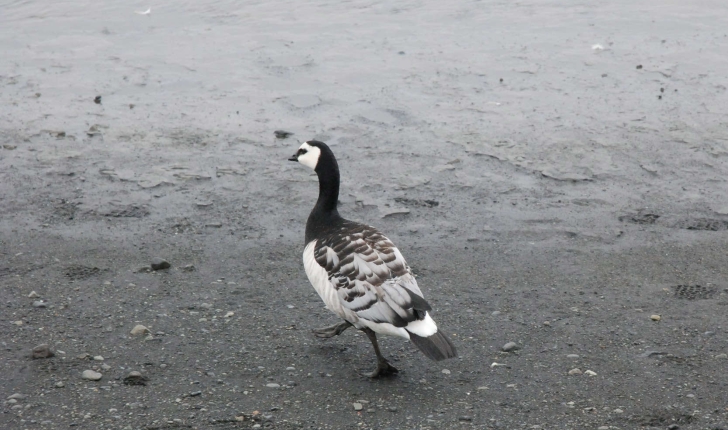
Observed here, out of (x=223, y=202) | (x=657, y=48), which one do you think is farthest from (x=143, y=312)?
(x=657, y=48)

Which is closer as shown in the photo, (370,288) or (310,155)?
(370,288)

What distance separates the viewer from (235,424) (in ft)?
17.3

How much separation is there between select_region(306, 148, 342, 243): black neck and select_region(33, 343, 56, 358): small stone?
6.94 feet

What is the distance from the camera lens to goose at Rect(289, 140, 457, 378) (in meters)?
5.63

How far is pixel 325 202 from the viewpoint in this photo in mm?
6898


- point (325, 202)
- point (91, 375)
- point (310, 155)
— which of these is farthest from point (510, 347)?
point (91, 375)

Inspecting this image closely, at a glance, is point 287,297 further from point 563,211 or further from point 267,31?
point 267,31

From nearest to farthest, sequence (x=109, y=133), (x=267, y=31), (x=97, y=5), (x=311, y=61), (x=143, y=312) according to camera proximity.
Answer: (x=143, y=312) < (x=109, y=133) < (x=311, y=61) < (x=267, y=31) < (x=97, y=5)

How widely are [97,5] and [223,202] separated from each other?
9.41 metres

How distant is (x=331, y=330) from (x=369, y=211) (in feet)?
7.95

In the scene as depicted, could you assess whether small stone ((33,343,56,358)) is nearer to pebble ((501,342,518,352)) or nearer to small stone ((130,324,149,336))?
small stone ((130,324,149,336))

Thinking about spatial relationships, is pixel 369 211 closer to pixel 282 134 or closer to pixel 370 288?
pixel 282 134

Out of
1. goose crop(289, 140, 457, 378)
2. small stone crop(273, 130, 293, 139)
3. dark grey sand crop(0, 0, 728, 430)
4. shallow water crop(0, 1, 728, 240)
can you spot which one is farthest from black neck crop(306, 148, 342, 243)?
small stone crop(273, 130, 293, 139)

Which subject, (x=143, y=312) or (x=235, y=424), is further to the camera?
(x=143, y=312)
